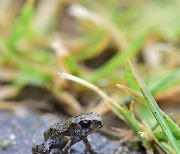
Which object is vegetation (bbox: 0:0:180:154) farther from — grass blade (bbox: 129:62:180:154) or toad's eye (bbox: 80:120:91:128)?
toad's eye (bbox: 80:120:91:128)

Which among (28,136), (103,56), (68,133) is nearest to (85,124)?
(68,133)

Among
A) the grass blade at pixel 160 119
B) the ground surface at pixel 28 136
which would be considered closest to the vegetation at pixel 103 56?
the grass blade at pixel 160 119

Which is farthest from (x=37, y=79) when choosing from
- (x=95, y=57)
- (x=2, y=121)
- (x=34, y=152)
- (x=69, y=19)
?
(x=69, y=19)

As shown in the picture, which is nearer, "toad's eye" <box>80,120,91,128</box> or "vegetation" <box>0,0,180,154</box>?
"toad's eye" <box>80,120,91,128</box>

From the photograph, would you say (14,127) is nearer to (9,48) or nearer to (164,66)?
(9,48)

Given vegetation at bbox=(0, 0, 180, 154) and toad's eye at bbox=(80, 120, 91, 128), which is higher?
vegetation at bbox=(0, 0, 180, 154)

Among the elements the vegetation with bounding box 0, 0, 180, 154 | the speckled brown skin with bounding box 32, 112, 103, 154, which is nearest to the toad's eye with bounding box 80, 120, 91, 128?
the speckled brown skin with bounding box 32, 112, 103, 154
